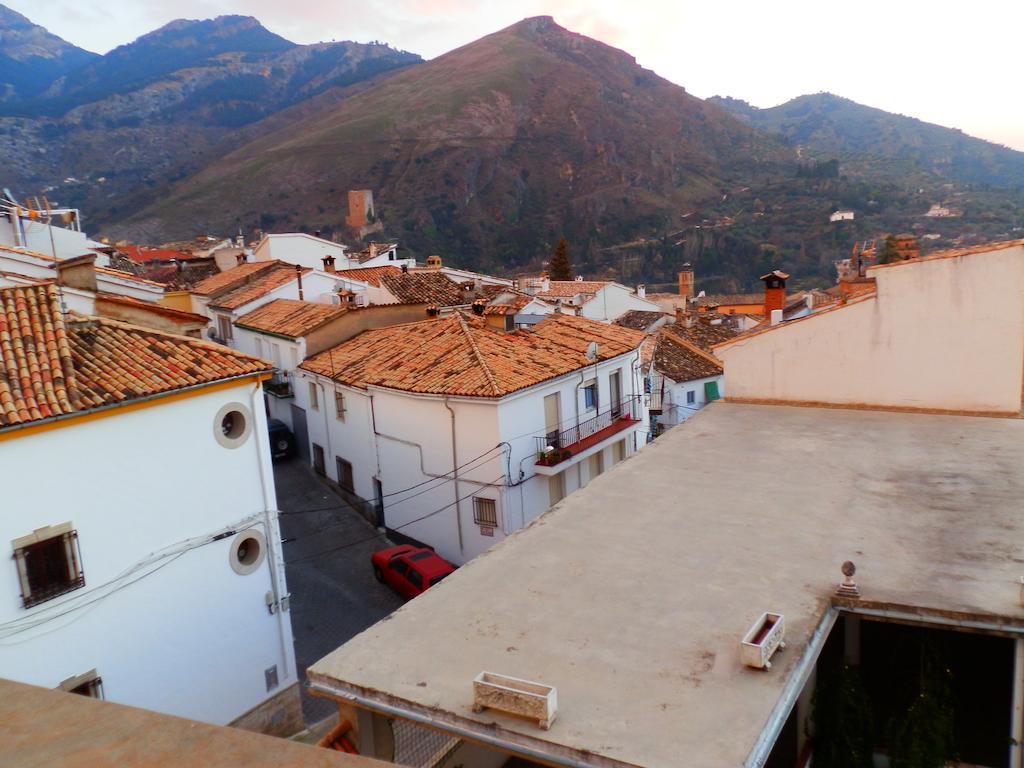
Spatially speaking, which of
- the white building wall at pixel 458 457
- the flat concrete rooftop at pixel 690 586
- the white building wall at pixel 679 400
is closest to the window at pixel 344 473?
the white building wall at pixel 458 457

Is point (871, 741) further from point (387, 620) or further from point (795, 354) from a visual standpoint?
point (795, 354)

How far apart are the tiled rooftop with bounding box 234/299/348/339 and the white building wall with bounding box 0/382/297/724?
533 inches

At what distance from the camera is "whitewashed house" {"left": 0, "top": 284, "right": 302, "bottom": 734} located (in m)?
9.38

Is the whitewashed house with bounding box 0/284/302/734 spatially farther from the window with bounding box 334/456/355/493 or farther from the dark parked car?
the dark parked car

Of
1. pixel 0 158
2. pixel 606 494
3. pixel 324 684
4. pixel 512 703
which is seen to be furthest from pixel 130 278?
pixel 0 158

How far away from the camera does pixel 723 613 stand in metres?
6.63

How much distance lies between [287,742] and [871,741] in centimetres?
552

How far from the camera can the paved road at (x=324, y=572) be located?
52.0 feet

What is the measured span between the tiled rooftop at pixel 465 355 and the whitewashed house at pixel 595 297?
1770 cm

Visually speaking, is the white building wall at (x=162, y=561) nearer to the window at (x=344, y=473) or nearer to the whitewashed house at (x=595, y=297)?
the window at (x=344, y=473)

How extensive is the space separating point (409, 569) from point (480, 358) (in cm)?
570

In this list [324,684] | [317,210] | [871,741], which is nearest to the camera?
[324,684]

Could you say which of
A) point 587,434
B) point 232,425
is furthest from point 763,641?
point 587,434

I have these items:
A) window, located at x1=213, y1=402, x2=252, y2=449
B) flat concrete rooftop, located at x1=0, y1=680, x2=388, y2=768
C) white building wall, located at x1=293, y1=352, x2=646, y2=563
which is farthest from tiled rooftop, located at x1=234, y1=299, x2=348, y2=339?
flat concrete rooftop, located at x1=0, y1=680, x2=388, y2=768
